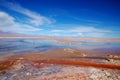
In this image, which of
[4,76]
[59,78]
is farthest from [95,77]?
[4,76]

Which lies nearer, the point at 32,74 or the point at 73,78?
the point at 73,78

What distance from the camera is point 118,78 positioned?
13.0 metres

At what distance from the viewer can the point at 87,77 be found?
13.5 m

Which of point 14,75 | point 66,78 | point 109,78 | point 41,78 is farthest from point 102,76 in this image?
point 14,75

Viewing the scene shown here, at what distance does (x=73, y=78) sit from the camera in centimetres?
1310

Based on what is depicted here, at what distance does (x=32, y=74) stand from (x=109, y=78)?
778 cm

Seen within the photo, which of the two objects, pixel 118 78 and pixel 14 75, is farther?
pixel 14 75

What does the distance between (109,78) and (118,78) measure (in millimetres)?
902

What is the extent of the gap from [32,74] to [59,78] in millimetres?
3094

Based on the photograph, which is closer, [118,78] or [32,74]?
[118,78]

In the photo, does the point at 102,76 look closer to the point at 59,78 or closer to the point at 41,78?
the point at 59,78

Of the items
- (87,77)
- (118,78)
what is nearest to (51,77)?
(87,77)

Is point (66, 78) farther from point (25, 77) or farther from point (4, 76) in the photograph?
point (4, 76)

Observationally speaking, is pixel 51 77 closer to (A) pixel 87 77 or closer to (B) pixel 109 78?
(A) pixel 87 77
